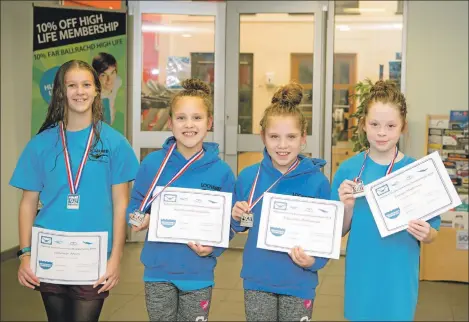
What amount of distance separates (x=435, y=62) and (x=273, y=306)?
4556mm

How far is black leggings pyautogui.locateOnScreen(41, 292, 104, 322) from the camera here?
242 centimetres

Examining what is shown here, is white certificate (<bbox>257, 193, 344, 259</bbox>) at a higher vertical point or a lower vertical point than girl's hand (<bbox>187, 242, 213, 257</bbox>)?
higher

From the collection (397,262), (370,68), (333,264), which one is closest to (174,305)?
(397,262)

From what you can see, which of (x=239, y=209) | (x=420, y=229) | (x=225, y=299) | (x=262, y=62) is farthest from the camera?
(x=262, y=62)

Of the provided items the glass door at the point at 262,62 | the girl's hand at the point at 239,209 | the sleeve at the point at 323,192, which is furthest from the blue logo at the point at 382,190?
the glass door at the point at 262,62

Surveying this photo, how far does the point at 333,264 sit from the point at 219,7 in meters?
3.00

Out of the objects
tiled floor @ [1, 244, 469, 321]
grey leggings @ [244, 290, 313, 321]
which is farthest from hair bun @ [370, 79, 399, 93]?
tiled floor @ [1, 244, 469, 321]

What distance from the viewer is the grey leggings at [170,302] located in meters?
2.40

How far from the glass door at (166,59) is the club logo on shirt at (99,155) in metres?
4.53

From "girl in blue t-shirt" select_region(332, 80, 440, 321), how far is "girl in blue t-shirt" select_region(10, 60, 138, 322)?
0.86 metres

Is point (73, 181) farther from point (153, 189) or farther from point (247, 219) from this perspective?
point (247, 219)

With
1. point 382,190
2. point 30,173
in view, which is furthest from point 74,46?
point 382,190

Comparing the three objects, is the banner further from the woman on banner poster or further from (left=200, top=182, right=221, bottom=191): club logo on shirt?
(left=200, top=182, right=221, bottom=191): club logo on shirt

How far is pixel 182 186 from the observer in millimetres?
2398
